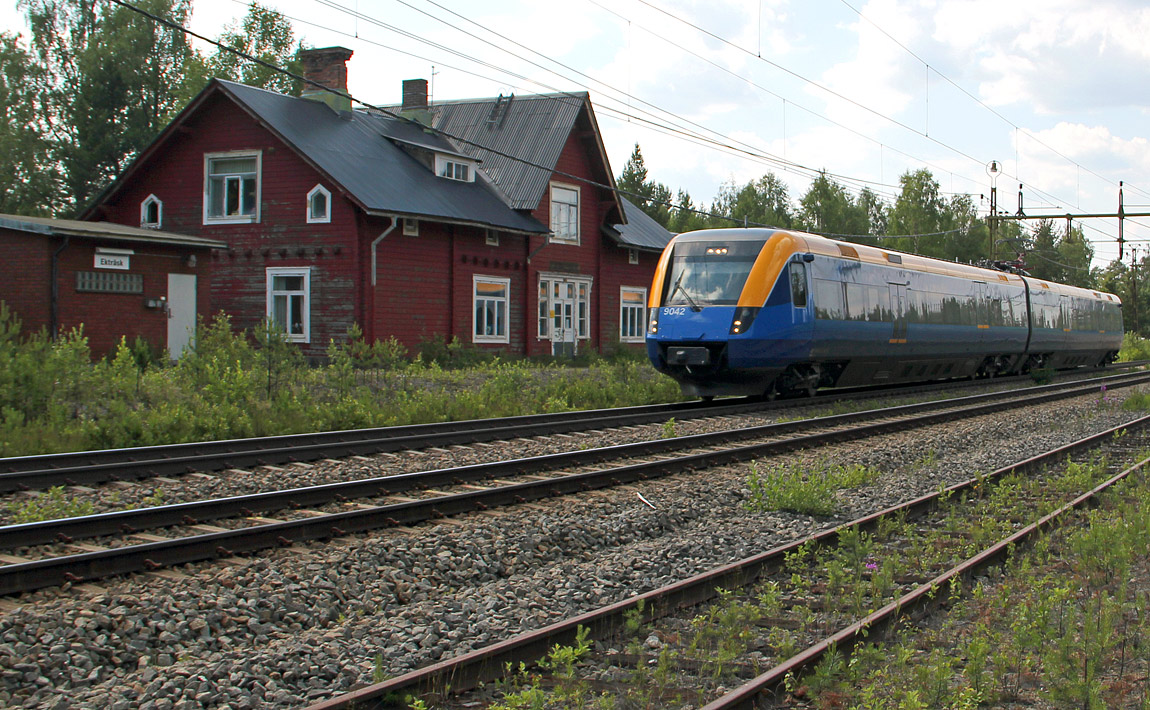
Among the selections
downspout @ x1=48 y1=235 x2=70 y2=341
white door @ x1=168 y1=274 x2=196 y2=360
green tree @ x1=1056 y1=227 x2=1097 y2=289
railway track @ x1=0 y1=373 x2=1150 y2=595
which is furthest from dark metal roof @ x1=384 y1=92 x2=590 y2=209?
green tree @ x1=1056 y1=227 x2=1097 y2=289

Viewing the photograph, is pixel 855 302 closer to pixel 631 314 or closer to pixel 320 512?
pixel 320 512

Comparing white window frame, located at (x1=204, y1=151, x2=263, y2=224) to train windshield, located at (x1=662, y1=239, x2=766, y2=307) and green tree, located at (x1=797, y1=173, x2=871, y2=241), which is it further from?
green tree, located at (x1=797, y1=173, x2=871, y2=241)

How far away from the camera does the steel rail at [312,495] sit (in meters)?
6.96

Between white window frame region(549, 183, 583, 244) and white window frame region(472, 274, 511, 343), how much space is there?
280 cm

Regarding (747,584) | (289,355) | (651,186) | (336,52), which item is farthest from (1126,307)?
(747,584)

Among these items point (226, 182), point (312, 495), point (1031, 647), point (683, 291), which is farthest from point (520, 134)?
point (1031, 647)

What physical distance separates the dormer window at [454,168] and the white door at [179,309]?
8.92 meters

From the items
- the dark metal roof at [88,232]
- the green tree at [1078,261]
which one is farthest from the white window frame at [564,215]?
the green tree at [1078,261]

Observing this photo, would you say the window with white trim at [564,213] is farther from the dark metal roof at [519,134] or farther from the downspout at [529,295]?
the downspout at [529,295]

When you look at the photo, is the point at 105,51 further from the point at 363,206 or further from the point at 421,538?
the point at 421,538

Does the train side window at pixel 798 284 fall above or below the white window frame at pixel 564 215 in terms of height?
below

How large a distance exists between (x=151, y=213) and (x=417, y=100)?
1006 cm

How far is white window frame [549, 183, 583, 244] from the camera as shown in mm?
33188

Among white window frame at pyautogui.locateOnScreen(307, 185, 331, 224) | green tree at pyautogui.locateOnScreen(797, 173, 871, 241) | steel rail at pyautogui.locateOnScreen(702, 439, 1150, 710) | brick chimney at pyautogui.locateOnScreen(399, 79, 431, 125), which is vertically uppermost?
green tree at pyautogui.locateOnScreen(797, 173, 871, 241)
